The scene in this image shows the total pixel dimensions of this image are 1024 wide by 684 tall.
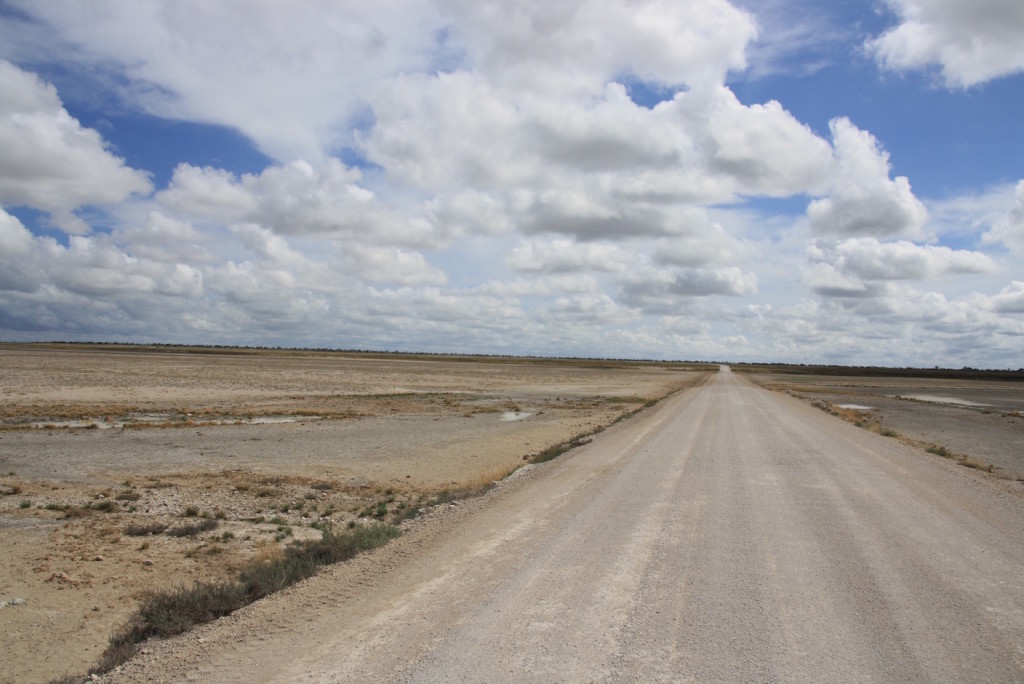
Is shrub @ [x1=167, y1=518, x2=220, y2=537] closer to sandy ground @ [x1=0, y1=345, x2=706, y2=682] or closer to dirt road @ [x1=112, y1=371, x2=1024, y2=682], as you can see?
sandy ground @ [x1=0, y1=345, x2=706, y2=682]

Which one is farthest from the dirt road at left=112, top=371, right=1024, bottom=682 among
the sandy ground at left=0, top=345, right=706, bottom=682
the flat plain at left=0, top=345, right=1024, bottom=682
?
the sandy ground at left=0, top=345, right=706, bottom=682

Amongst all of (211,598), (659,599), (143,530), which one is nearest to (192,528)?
(143,530)

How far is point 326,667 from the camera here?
4.97 m

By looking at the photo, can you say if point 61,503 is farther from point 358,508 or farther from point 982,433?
point 982,433

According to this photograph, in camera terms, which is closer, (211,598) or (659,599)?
(659,599)

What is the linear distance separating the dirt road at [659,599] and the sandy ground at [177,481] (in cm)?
263

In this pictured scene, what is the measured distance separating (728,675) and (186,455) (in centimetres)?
1956

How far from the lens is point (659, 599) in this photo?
629 centimetres

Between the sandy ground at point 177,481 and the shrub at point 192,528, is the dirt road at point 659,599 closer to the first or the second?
the sandy ground at point 177,481

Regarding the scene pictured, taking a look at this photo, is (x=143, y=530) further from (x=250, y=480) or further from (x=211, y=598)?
(x=211, y=598)

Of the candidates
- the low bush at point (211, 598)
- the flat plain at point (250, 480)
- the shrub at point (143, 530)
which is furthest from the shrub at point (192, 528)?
the low bush at point (211, 598)

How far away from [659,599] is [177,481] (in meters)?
13.8

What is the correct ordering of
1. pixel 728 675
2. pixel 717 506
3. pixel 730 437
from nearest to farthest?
1. pixel 728 675
2. pixel 717 506
3. pixel 730 437

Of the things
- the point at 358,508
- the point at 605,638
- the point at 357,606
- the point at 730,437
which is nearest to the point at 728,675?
the point at 605,638
